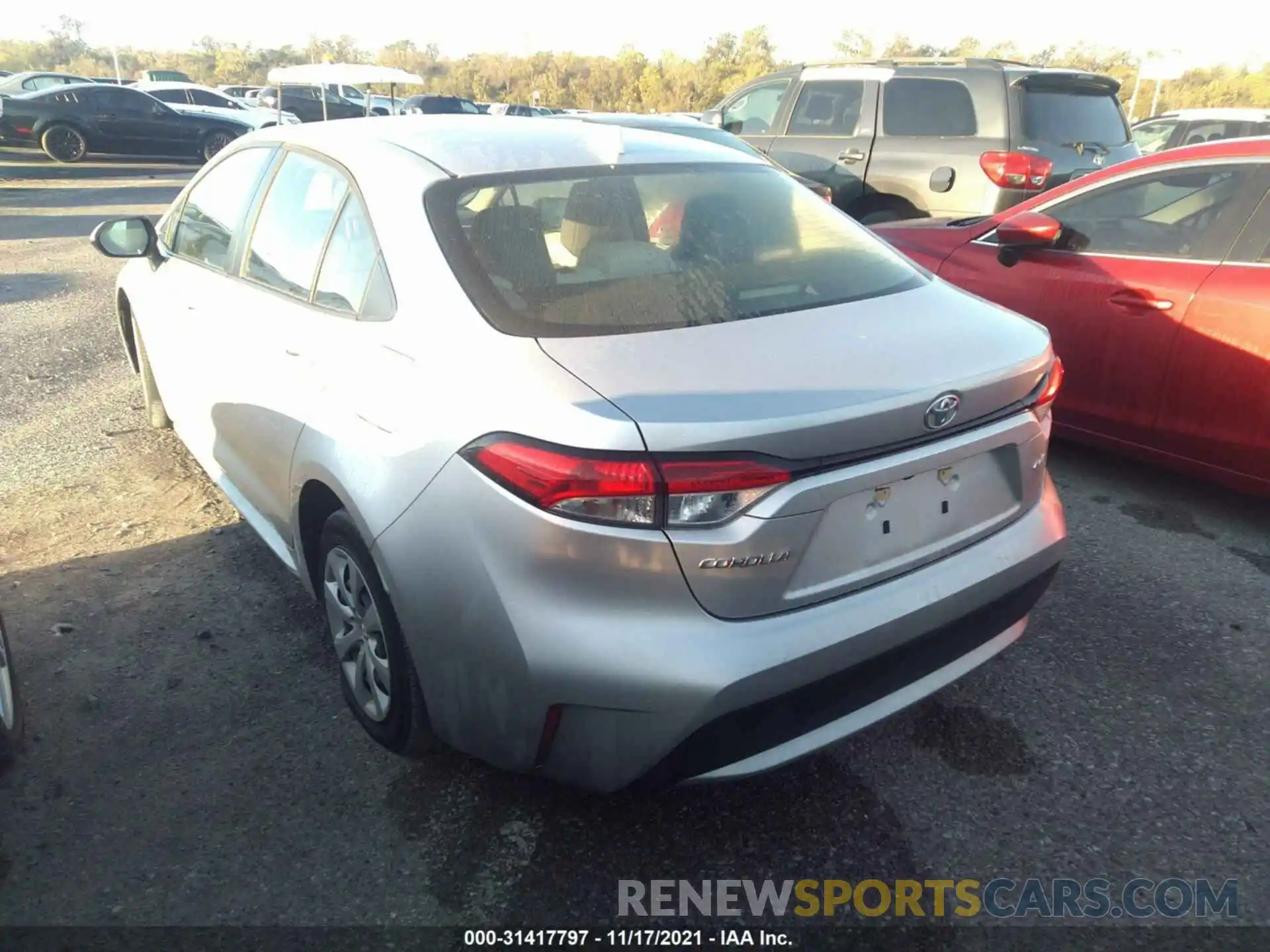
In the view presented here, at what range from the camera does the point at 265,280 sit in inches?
119

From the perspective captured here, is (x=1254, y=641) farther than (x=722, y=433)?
Yes

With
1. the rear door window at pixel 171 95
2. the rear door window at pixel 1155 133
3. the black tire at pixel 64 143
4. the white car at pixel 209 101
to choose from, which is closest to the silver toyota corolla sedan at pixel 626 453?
the rear door window at pixel 1155 133

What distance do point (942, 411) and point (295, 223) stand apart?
81.6 inches

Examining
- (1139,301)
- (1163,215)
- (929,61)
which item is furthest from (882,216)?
(1139,301)

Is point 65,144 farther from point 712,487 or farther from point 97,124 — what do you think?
point 712,487

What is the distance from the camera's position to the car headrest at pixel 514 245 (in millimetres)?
2287

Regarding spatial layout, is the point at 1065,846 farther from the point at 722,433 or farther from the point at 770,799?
the point at 722,433

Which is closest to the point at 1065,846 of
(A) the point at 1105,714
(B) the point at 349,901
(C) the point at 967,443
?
→ (A) the point at 1105,714

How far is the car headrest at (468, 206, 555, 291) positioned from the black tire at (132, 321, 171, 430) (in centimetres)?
280

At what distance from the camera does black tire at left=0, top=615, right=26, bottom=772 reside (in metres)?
2.24

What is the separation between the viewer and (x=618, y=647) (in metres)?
1.85

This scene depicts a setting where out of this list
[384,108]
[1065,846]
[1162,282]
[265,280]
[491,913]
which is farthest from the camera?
[384,108]

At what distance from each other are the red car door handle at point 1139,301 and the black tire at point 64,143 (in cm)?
2036

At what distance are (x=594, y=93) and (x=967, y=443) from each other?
5239cm
